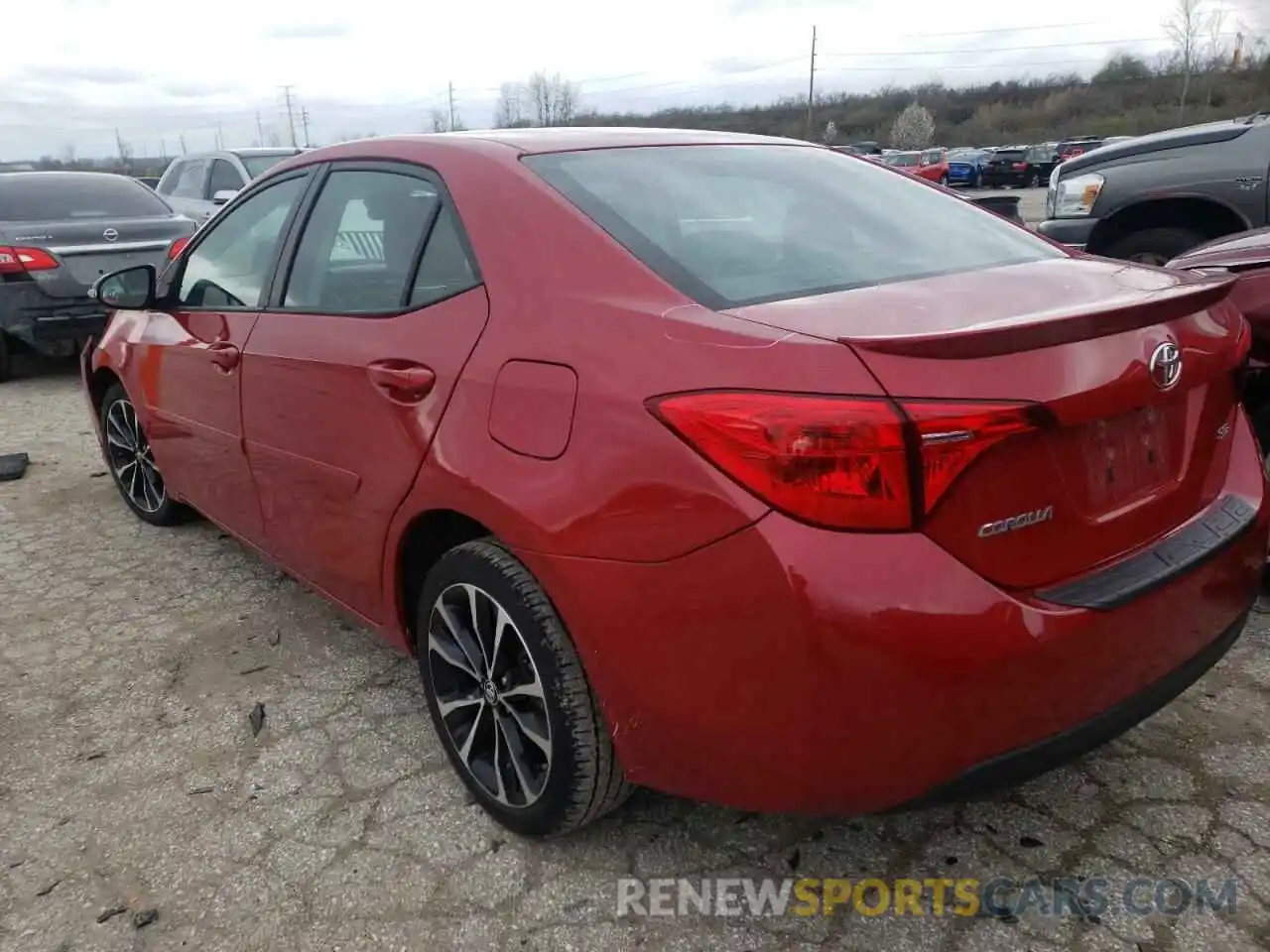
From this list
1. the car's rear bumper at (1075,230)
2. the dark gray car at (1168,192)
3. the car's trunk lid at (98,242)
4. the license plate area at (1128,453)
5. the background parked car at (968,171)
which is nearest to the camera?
the license plate area at (1128,453)

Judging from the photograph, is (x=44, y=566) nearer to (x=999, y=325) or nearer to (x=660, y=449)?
(x=660, y=449)

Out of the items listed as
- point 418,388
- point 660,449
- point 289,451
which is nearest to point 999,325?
point 660,449

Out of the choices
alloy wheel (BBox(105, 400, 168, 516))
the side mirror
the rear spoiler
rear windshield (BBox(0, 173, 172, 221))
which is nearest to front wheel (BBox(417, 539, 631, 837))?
the rear spoiler

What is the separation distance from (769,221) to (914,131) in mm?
70879

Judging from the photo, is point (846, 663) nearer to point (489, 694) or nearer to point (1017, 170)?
point (489, 694)

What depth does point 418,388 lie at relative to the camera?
7.49 feet

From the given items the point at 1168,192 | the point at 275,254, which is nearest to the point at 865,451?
the point at 275,254

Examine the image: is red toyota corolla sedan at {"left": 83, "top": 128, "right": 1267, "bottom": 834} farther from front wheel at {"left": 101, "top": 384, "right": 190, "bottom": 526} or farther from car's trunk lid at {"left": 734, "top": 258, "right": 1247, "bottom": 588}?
front wheel at {"left": 101, "top": 384, "right": 190, "bottom": 526}

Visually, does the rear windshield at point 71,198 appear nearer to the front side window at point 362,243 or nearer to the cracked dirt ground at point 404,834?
the cracked dirt ground at point 404,834

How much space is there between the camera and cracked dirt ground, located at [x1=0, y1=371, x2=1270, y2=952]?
2055 millimetres

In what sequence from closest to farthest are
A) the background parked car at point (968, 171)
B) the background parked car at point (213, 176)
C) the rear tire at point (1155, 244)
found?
the rear tire at point (1155, 244) → the background parked car at point (213, 176) → the background parked car at point (968, 171)

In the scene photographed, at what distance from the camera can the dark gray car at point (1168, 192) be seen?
18.7ft

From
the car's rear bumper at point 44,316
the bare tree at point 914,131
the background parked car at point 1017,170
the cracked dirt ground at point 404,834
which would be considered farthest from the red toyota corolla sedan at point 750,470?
the bare tree at point 914,131

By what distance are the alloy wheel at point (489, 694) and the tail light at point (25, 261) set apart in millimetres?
6497
